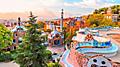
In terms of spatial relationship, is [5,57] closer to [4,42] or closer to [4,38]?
[4,42]

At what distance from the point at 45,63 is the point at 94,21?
2861 centimetres

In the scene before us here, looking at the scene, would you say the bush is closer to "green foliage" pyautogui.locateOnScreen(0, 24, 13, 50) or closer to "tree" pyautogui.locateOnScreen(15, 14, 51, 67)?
"green foliage" pyautogui.locateOnScreen(0, 24, 13, 50)

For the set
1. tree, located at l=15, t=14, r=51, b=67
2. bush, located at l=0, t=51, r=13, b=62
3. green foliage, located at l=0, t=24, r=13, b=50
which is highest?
tree, located at l=15, t=14, r=51, b=67

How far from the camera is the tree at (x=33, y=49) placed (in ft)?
37.7

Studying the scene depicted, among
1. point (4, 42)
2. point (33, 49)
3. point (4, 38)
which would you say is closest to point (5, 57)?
point (4, 42)

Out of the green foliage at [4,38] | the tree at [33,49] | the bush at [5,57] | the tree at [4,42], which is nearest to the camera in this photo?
the tree at [33,49]

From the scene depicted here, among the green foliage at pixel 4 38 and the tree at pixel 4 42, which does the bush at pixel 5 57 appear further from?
the green foliage at pixel 4 38

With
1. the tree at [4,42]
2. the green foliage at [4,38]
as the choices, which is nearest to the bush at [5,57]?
the tree at [4,42]

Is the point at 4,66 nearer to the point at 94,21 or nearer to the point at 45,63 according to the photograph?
the point at 45,63

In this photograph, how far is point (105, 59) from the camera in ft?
39.9

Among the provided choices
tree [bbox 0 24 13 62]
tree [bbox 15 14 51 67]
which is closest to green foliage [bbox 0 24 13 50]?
tree [bbox 0 24 13 62]

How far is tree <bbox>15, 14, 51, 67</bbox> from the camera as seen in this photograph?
11.5 metres

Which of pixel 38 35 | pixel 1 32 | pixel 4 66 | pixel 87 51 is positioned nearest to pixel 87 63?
pixel 87 51

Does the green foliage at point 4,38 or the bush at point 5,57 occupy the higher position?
the green foliage at point 4,38
